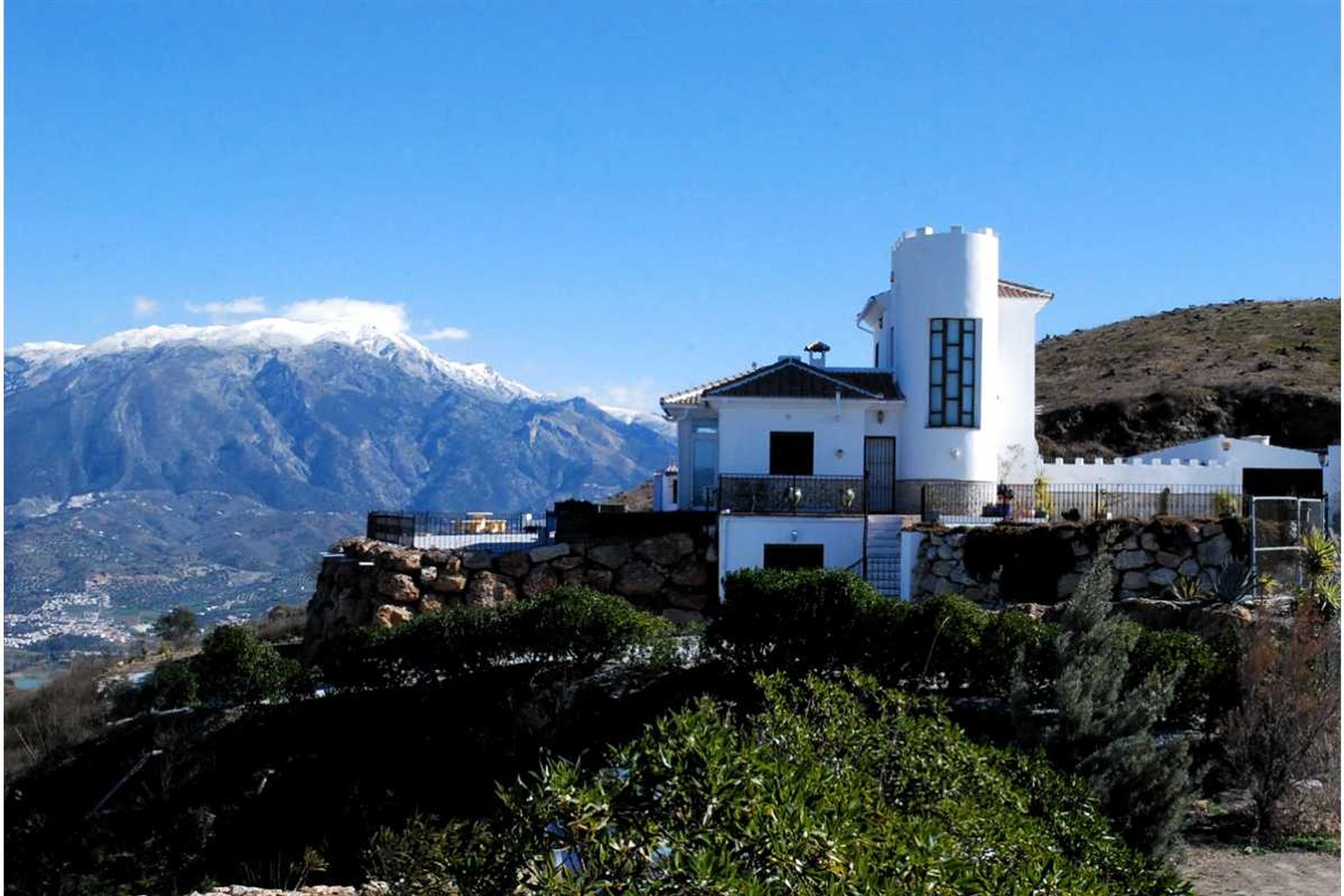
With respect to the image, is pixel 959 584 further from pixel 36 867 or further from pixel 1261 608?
pixel 36 867

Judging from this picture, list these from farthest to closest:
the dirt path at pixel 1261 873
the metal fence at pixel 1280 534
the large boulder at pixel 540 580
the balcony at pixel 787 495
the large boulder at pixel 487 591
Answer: the balcony at pixel 787 495
the large boulder at pixel 540 580
the large boulder at pixel 487 591
the metal fence at pixel 1280 534
the dirt path at pixel 1261 873

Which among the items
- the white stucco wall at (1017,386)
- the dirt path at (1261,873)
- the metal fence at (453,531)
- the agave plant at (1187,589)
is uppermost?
the white stucco wall at (1017,386)

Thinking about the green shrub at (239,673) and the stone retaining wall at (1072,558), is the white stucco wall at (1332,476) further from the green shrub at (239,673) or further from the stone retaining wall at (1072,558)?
the green shrub at (239,673)

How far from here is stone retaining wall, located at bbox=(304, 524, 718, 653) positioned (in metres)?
27.2

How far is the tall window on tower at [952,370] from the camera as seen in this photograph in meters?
29.8

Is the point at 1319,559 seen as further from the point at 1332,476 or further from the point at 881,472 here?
the point at 1332,476

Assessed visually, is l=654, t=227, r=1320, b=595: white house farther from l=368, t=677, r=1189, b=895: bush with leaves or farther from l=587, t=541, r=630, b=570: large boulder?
l=368, t=677, r=1189, b=895: bush with leaves

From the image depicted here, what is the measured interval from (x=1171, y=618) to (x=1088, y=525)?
191 inches

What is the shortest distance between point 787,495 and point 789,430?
1.62m

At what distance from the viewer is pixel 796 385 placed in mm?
29578

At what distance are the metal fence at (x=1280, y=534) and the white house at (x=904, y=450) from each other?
103 inches

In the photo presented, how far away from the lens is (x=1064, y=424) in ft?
178

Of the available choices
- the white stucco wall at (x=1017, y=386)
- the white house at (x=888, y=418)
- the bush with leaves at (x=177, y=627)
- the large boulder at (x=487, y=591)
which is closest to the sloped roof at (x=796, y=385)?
the white house at (x=888, y=418)

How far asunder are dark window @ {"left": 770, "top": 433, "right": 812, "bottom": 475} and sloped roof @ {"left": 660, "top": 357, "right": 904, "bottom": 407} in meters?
0.85
